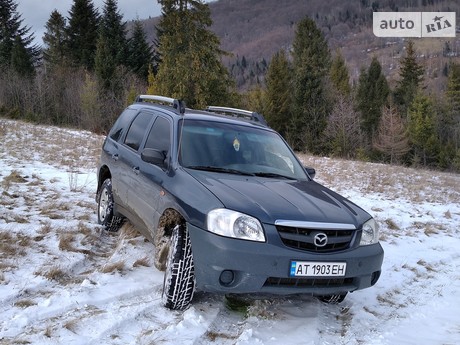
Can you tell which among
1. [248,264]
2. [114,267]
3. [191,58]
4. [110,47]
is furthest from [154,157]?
[110,47]

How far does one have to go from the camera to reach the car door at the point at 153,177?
13.8 feet

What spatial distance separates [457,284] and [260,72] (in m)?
125

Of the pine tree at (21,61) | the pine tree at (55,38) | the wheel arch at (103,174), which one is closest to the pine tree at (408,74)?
the pine tree at (55,38)

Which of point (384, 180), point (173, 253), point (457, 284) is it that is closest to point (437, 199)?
point (384, 180)

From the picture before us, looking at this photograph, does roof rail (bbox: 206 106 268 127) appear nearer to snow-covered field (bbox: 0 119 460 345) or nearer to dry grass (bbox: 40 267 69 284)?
snow-covered field (bbox: 0 119 460 345)

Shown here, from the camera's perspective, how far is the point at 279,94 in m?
45.2

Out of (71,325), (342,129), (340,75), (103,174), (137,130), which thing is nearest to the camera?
(71,325)

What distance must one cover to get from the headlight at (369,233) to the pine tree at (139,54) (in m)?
43.6

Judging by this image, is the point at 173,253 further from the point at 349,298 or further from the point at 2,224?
the point at 2,224

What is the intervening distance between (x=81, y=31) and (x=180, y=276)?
167 feet

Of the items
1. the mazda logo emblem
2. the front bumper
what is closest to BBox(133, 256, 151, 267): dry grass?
the front bumper

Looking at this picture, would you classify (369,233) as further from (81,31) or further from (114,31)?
(81,31)

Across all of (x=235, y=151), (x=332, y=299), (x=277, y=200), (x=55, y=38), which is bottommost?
(x=332, y=299)

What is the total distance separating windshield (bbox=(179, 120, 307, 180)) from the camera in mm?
4355
